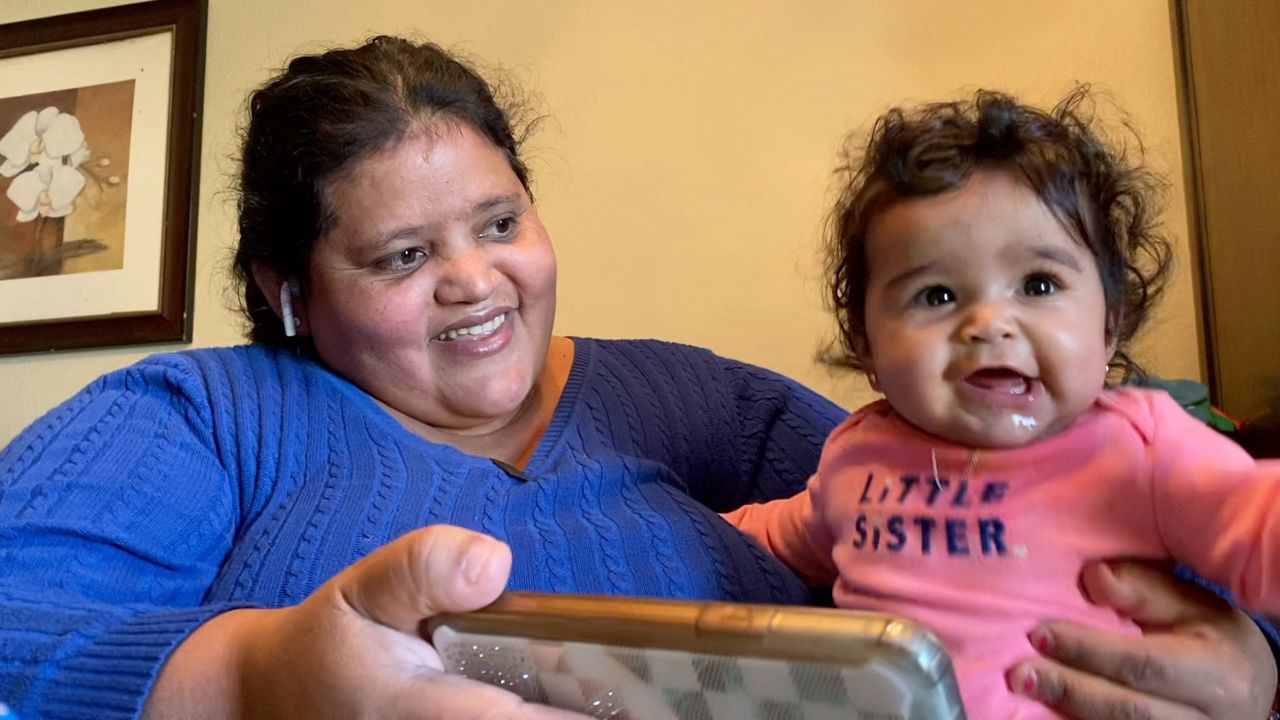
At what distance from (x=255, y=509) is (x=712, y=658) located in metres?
0.62

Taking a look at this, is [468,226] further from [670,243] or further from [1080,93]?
[670,243]

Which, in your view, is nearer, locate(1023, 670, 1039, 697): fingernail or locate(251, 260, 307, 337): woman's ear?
locate(1023, 670, 1039, 697): fingernail

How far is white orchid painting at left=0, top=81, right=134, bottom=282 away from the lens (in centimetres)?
225

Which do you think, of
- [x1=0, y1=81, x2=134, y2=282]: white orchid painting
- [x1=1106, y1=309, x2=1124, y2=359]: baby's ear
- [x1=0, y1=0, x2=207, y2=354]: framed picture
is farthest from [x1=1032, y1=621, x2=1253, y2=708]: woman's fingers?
[x1=0, y1=81, x2=134, y2=282]: white orchid painting

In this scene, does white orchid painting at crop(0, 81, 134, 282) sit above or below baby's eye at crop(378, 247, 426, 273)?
above

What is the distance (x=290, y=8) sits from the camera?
224cm

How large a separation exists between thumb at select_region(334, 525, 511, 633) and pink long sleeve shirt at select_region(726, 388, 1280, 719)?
0.35m

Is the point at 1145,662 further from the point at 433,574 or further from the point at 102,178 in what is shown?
the point at 102,178

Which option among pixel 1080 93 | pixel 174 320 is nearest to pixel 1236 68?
pixel 1080 93

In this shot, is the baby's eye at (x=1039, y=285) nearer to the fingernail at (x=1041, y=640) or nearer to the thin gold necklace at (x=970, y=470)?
the thin gold necklace at (x=970, y=470)

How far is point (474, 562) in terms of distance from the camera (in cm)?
49

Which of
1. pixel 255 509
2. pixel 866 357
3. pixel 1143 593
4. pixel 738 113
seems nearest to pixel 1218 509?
pixel 1143 593

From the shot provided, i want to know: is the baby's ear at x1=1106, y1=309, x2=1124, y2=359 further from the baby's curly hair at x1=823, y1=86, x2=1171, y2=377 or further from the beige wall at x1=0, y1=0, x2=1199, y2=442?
the beige wall at x1=0, y1=0, x2=1199, y2=442

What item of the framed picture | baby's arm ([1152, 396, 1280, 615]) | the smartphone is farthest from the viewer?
the framed picture
